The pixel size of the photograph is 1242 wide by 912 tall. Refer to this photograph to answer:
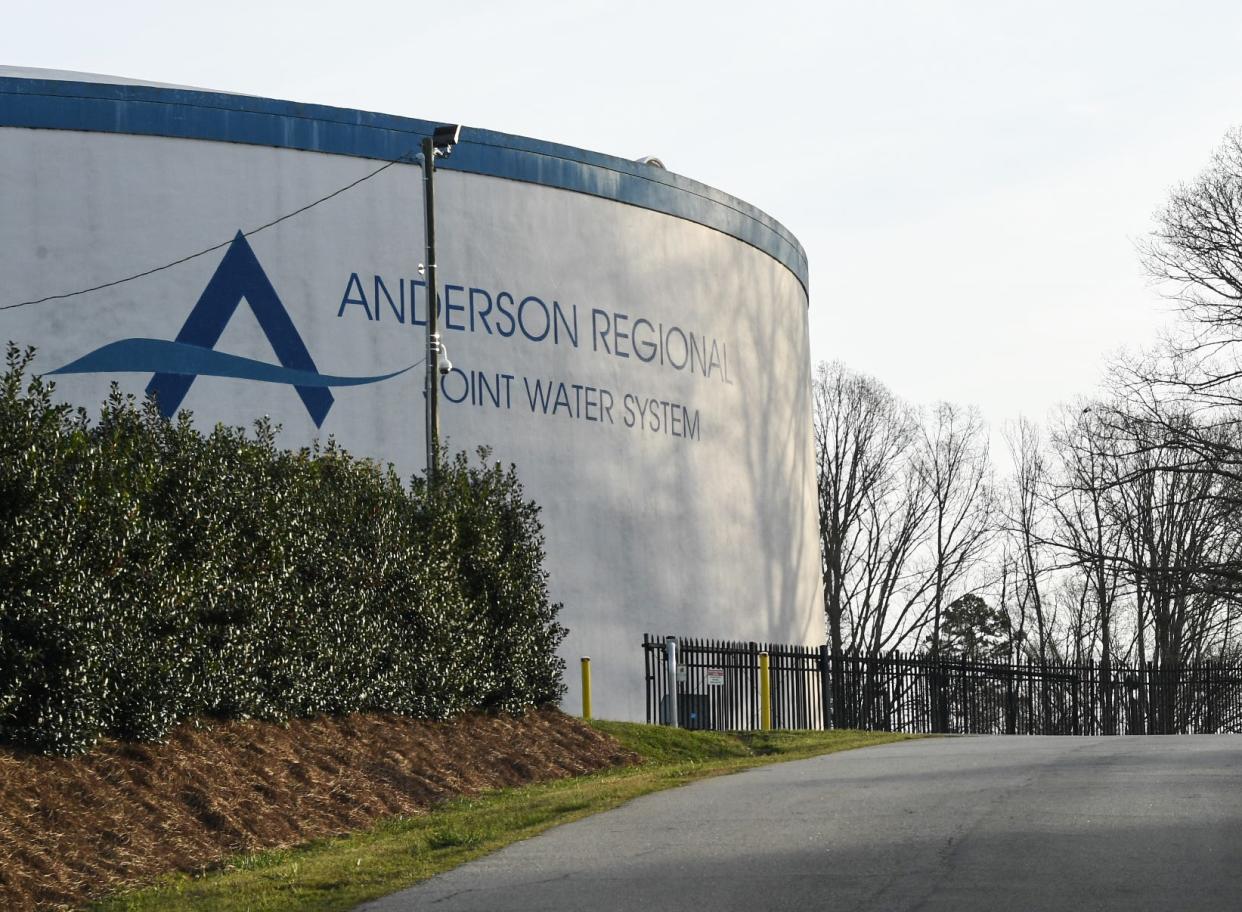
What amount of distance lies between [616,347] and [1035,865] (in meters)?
22.0

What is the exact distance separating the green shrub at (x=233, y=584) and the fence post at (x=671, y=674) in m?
2.95

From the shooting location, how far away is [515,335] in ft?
94.4

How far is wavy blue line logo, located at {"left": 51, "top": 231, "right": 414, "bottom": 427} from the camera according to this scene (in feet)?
83.5

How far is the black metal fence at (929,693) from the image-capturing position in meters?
24.5

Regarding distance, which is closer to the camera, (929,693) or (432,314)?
(432,314)

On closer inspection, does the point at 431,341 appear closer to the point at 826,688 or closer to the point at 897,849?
the point at 826,688

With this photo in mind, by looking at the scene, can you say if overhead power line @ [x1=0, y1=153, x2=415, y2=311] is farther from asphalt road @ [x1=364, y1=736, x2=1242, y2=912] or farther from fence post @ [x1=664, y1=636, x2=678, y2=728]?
asphalt road @ [x1=364, y1=736, x2=1242, y2=912]

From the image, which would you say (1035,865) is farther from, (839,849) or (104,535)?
(104,535)

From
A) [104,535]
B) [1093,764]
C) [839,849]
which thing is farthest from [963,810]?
[104,535]

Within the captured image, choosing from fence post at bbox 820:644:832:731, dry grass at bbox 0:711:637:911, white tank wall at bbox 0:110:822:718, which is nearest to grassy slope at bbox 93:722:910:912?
dry grass at bbox 0:711:637:911

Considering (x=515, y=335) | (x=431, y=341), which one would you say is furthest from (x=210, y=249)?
(x=431, y=341)

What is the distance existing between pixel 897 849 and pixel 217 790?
225 inches

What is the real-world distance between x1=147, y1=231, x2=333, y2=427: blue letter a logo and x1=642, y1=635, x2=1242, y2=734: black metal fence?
24.0 ft

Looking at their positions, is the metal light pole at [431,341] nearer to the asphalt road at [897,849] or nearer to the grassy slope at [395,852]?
the grassy slope at [395,852]
